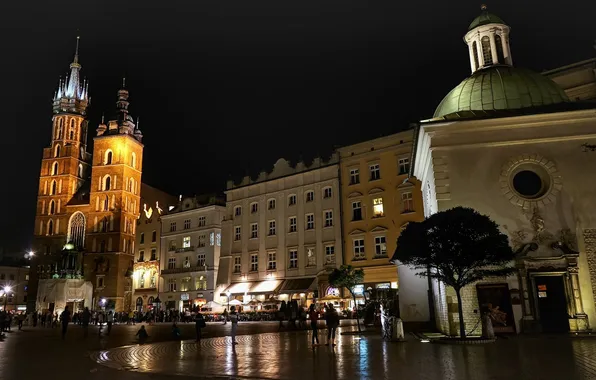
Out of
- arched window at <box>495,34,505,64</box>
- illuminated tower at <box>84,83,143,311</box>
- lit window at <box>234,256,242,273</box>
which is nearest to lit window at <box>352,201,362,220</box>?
lit window at <box>234,256,242,273</box>

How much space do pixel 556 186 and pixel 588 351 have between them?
31.4ft

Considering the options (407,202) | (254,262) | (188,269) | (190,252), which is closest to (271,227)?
(254,262)

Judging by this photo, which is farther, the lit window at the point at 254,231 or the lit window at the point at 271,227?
the lit window at the point at 254,231

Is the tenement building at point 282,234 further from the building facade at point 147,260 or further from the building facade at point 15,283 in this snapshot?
the building facade at point 15,283

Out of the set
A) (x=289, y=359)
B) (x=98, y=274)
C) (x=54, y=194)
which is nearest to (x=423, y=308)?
(x=289, y=359)

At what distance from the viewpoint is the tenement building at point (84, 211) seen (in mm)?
78875

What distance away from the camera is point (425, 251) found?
63.1ft

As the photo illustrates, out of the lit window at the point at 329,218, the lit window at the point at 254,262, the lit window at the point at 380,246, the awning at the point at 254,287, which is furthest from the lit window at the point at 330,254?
the lit window at the point at 254,262

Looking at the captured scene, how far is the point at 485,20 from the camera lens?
96.2 ft

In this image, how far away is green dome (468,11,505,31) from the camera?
29.2 m

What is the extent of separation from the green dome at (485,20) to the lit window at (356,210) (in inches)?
857

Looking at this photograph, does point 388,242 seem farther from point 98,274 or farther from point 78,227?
point 78,227

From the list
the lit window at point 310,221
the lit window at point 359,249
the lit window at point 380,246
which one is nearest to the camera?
the lit window at point 380,246

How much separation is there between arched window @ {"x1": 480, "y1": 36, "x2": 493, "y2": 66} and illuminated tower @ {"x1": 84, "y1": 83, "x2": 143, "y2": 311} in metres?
69.5
